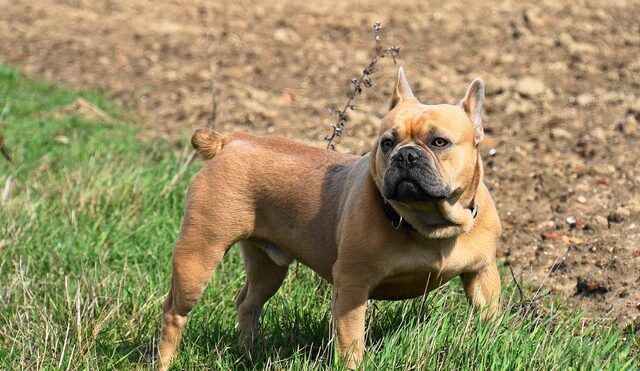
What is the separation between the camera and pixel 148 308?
6594 mm

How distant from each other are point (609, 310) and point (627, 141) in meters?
2.86

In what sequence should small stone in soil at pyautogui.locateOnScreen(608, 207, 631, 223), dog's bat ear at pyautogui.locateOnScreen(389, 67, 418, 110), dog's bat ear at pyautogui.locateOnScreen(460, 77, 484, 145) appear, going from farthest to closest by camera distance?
small stone in soil at pyautogui.locateOnScreen(608, 207, 631, 223), dog's bat ear at pyautogui.locateOnScreen(389, 67, 418, 110), dog's bat ear at pyautogui.locateOnScreen(460, 77, 484, 145)

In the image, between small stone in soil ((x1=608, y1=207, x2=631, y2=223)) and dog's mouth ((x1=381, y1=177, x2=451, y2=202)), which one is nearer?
dog's mouth ((x1=381, y1=177, x2=451, y2=202))

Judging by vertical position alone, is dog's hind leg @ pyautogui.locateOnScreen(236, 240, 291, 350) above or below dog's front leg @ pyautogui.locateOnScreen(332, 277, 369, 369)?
below

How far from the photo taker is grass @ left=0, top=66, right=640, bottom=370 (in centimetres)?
531

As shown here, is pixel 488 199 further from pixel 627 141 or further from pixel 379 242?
pixel 627 141

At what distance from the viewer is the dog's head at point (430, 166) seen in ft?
16.9

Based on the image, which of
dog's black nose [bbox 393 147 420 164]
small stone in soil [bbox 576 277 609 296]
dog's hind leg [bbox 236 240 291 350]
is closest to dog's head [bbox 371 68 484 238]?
dog's black nose [bbox 393 147 420 164]

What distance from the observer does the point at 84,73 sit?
13.9 metres

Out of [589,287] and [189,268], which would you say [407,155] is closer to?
[189,268]

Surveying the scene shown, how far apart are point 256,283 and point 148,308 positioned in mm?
655

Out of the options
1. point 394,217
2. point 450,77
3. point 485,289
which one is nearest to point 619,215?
point 485,289

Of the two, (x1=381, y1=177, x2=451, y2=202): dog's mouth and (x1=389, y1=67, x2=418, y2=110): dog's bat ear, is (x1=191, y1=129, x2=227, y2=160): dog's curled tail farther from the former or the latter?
(x1=381, y1=177, x2=451, y2=202): dog's mouth

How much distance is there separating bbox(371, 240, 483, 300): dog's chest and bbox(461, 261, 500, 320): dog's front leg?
139mm
